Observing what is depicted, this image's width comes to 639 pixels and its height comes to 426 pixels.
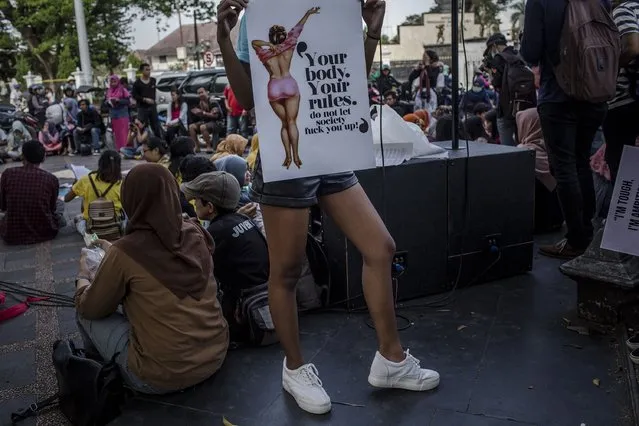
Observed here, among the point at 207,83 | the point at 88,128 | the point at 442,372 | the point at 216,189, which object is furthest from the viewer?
the point at 207,83

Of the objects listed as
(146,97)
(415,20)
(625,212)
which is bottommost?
(625,212)

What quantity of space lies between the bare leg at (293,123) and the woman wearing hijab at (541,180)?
9.63 ft

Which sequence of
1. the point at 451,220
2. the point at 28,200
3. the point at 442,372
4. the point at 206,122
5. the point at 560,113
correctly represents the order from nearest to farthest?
the point at 442,372 < the point at 451,220 < the point at 560,113 < the point at 28,200 < the point at 206,122

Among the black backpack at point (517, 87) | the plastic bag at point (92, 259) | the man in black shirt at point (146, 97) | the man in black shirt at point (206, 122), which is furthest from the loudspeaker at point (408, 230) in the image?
the man in black shirt at point (146, 97)

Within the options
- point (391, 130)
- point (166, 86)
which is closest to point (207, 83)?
point (166, 86)

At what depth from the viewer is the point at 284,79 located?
7.57 feet

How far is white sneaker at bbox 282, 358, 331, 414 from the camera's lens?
2.55 metres

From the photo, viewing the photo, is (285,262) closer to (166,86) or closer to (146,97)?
(146,97)

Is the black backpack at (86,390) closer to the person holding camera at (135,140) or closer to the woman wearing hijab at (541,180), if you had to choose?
the woman wearing hijab at (541,180)

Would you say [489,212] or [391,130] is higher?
[391,130]

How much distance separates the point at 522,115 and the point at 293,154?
3258mm

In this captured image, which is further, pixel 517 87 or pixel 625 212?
pixel 517 87

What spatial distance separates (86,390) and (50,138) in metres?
12.9

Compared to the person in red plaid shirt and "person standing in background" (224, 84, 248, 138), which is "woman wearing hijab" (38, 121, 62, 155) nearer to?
"person standing in background" (224, 84, 248, 138)
